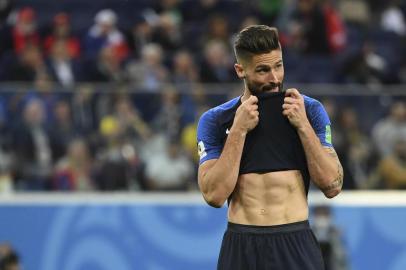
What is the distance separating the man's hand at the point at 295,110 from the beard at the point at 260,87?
0.21 feet

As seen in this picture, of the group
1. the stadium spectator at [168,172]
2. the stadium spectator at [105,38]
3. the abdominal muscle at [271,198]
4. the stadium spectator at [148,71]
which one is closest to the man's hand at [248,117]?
the abdominal muscle at [271,198]

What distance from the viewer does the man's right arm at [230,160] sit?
480cm

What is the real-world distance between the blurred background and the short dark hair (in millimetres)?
3942

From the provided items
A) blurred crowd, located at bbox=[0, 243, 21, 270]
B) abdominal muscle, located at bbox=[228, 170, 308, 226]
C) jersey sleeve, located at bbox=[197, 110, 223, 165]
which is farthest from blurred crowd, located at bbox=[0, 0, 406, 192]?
abdominal muscle, located at bbox=[228, 170, 308, 226]

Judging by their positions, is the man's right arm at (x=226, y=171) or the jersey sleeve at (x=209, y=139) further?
the jersey sleeve at (x=209, y=139)

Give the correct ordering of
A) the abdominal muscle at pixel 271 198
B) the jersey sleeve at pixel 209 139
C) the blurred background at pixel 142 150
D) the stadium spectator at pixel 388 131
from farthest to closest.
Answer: the stadium spectator at pixel 388 131 < the blurred background at pixel 142 150 < the jersey sleeve at pixel 209 139 < the abdominal muscle at pixel 271 198

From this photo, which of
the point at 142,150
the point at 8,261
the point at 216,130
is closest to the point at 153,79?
the point at 142,150

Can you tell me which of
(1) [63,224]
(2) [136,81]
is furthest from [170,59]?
(1) [63,224]

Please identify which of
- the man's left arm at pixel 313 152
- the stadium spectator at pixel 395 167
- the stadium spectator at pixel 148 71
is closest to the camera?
the man's left arm at pixel 313 152

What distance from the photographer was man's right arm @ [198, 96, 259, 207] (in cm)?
480

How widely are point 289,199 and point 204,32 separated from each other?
8721mm

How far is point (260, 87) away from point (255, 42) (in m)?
0.21

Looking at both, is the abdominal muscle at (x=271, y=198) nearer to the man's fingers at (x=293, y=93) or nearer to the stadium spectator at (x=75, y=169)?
the man's fingers at (x=293, y=93)

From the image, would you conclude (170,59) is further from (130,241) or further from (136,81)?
(130,241)
